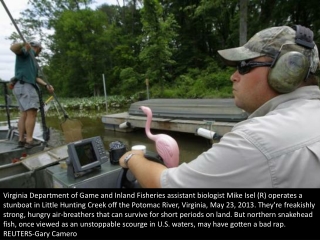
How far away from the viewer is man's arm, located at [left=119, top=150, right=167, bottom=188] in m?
1.09

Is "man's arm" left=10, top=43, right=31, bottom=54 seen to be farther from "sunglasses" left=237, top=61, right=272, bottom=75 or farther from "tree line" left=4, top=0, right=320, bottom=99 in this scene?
"tree line" left=4, top=0, right=320, bottom=99

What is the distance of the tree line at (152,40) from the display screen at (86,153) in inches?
415

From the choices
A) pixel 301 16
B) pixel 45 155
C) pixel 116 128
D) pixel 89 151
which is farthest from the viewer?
pixel 301 16

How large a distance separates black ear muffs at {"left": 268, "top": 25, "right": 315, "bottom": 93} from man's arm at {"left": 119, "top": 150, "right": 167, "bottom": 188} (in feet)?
2.20

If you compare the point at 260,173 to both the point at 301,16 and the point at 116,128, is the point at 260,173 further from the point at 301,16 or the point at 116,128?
the point at 301,16

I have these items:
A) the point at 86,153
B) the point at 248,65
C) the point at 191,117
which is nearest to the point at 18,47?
the point at 86,153

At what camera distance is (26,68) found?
353 centimetres

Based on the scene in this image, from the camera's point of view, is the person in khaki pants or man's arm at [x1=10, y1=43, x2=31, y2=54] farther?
the person in khaki pants

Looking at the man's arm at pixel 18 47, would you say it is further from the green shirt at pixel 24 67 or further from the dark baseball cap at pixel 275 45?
the dark baseball cap at pixel 275 45

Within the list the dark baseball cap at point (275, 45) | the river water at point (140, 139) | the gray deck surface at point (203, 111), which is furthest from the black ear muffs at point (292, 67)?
the gray deck surface at point (203, 111)

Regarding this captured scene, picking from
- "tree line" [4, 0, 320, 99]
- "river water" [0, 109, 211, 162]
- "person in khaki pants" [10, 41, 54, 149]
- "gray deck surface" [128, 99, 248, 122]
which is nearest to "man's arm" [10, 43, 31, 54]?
"person in khaki pants" [10, 41, 54, 149]

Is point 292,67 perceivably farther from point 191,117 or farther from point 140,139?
point 140,139
